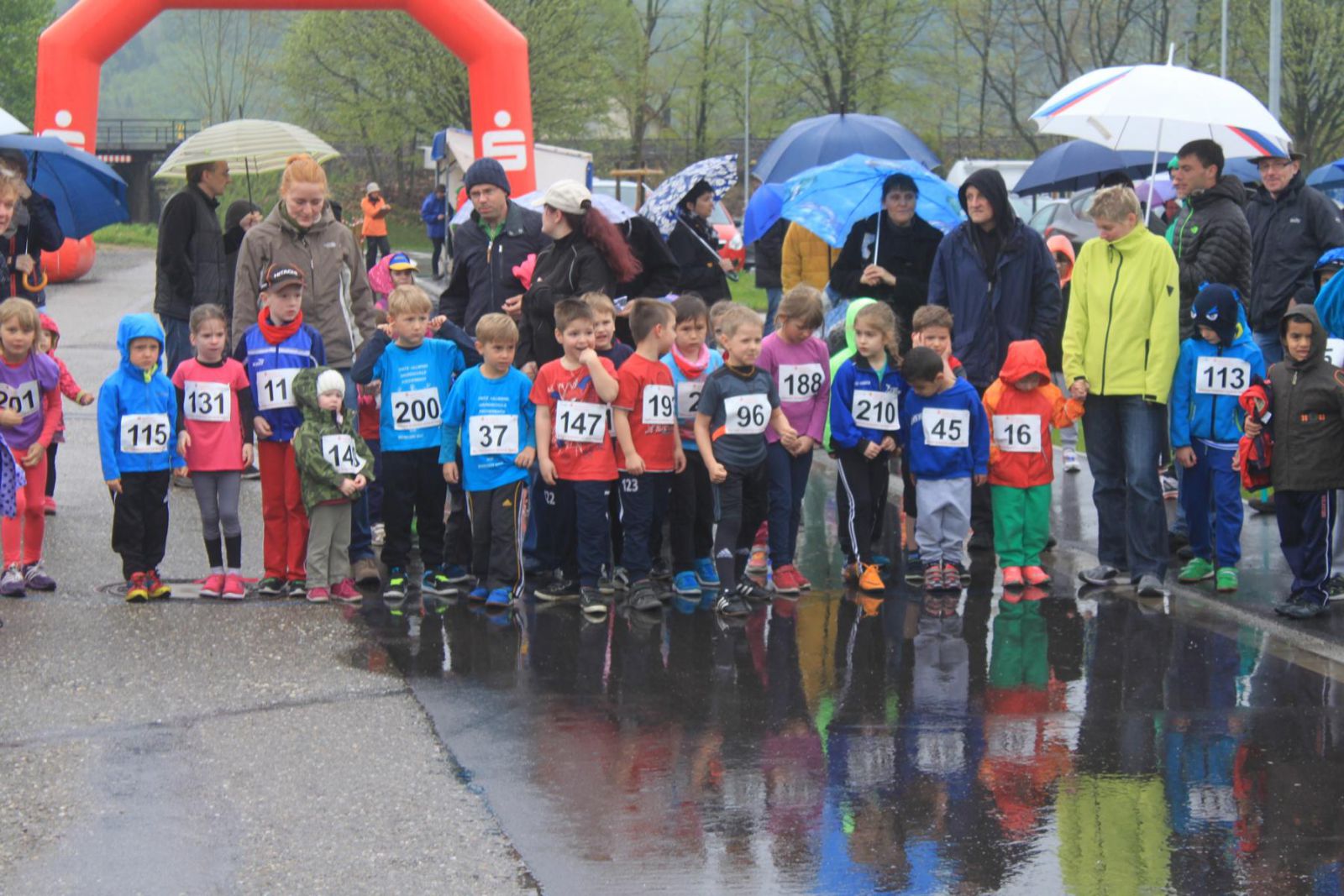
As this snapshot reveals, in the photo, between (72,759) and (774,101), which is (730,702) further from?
(774,101)

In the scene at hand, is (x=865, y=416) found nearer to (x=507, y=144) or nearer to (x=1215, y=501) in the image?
(x=1215, y=501)

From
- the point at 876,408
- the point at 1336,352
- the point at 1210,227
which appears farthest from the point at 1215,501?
the point at 876,408

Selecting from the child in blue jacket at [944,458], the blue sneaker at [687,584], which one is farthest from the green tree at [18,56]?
the child in blue jacket at [944,458]

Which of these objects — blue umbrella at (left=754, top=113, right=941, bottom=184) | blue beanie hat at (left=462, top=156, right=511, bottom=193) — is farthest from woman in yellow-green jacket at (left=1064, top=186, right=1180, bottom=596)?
blue umbrella at (left=754, top=113, right=941, bottom=184)

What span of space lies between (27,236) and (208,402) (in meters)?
2.56

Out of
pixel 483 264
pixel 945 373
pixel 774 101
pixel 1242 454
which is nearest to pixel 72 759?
pixel 483 264

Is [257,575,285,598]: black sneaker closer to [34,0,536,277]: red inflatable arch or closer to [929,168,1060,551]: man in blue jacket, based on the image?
[929,168,1060,551]: man in blue jacket

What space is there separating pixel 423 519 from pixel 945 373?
2.75 meters

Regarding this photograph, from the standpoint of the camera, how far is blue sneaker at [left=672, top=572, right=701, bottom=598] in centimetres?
823

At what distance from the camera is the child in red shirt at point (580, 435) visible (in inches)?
312

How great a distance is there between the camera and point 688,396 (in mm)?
8344

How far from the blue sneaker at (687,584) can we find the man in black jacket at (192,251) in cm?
436

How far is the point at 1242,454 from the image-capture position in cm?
798

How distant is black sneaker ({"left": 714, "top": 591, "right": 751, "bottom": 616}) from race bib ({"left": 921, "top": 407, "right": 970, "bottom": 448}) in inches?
51.9
